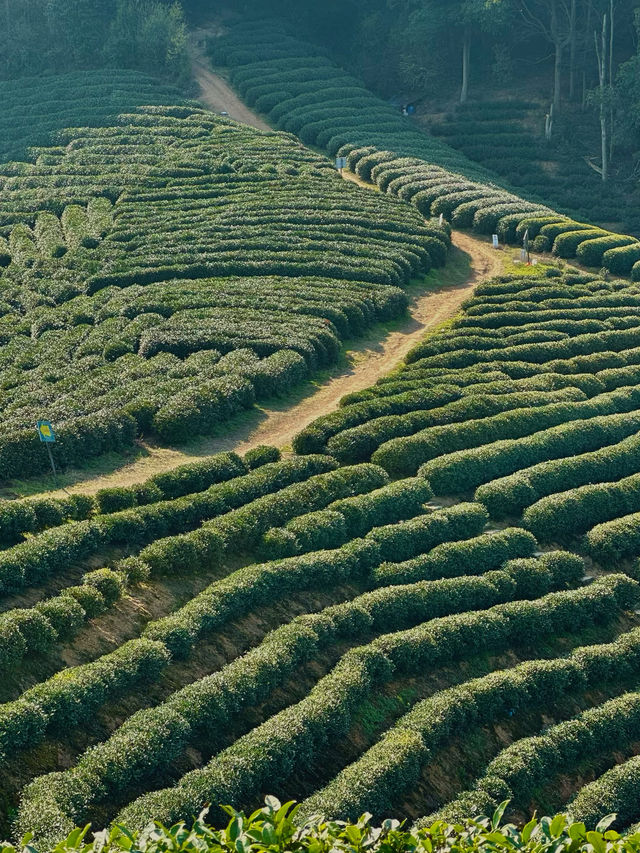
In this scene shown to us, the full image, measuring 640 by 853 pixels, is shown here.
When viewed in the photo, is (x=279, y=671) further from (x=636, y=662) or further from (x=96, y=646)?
(x=636, y=662)

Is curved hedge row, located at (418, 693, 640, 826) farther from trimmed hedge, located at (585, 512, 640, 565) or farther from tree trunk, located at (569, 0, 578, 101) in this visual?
tree trunk, located at (569, 0, 578, 101)

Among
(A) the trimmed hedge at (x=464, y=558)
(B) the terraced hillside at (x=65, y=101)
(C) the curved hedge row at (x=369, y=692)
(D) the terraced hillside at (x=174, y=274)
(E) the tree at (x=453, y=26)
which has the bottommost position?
(C) the curved hedge row at (x=369, y=692)

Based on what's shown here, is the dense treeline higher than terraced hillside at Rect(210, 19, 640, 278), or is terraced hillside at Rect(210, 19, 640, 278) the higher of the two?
the dense treeline

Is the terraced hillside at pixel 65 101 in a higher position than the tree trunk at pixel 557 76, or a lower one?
lower

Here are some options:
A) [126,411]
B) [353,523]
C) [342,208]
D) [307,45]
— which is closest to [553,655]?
[353,523]

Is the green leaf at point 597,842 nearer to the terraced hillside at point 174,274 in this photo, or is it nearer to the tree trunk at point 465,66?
the terraced hillside at point 174,274

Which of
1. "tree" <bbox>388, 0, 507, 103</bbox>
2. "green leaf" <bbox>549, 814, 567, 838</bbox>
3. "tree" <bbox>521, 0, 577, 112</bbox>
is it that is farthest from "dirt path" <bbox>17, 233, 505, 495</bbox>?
"tree" <bbox>388, 0, 507, 103</bbox>

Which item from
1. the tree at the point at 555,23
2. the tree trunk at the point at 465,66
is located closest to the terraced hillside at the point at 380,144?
the tree trunk at the point at 465,66
